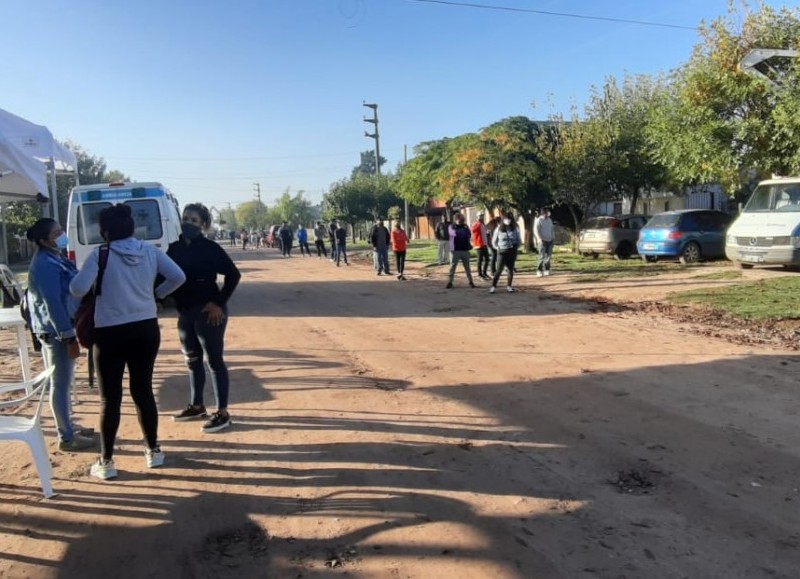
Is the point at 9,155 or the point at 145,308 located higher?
the point at 9,155

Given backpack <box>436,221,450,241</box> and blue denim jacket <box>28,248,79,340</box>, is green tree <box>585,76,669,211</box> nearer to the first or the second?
backpack <box>436,221,450,241</box>

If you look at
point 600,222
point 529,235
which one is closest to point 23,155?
point 600,222

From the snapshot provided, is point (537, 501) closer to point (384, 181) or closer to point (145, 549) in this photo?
point (145, 549)

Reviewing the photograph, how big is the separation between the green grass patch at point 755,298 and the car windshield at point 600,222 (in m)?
7.02

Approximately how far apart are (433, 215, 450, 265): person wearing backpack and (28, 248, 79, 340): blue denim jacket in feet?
44.0

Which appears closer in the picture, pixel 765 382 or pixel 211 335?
pixel 211 335

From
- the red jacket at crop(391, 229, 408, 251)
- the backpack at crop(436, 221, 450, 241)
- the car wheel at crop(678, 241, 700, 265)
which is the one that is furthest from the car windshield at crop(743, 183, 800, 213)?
the red jacket at crop(391, 229, 408, 251)

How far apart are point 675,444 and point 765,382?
2144 millimetres

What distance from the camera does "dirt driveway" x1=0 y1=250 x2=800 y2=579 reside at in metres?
3.21

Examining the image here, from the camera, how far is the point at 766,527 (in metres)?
3.36

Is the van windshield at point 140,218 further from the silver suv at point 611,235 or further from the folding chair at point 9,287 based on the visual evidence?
the silver suv at point 611,235

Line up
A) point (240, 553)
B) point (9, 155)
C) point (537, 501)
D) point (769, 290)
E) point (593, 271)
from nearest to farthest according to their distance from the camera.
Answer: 1. point (240, 553)
2. point (537, 501)
3. point (9, 155)
4. point (769, 290)
5. point (593, 271)

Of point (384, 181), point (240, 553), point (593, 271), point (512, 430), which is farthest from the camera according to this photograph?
point (384, 181)

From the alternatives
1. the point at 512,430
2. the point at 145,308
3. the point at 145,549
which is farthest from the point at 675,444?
the point at 145,308
